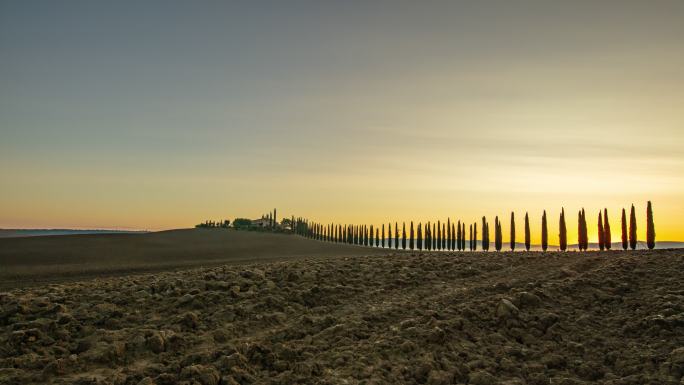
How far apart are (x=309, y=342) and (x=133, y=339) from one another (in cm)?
443

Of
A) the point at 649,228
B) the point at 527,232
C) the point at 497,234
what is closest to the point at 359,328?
the point at 649,228

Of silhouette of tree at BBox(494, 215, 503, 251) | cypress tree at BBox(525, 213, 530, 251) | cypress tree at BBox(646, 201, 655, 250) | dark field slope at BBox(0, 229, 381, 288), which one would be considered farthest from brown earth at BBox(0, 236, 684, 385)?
silhouette of tree at BBox(494, 215, 503, 251)

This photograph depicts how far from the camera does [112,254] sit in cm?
3678

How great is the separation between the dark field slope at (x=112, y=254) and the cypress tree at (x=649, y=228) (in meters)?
19.1

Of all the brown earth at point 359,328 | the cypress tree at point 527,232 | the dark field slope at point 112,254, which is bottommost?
the brown earth at point 359,328

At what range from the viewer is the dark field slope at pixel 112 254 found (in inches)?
1009

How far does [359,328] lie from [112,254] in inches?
1161

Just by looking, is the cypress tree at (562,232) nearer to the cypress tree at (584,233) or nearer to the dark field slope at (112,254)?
the cypress tree at (584,233)

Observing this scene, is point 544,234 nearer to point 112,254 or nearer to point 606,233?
point 606,233

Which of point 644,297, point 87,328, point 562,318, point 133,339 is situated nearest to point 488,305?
point 562,318

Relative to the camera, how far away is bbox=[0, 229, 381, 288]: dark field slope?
84.1 feet

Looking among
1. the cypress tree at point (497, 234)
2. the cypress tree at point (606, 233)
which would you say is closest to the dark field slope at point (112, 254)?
the cypress tree at point (497, 234)

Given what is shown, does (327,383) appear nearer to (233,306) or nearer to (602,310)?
(233,306)

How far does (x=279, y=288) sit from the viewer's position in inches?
672
